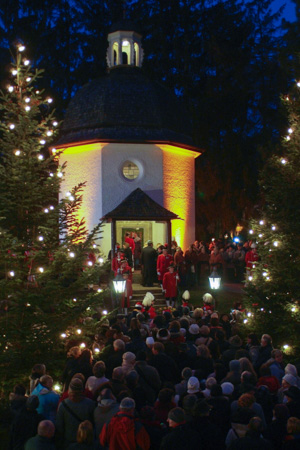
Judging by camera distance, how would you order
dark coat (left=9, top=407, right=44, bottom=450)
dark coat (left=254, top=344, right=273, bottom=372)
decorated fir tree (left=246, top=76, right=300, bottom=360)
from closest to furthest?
dark coat (left=9, top=407, right=44, bottom=450), dark coat (left=254, top=344, right=273, bottom=372), decorated fir tree (left=246, top=76, right=300, bottom=360)

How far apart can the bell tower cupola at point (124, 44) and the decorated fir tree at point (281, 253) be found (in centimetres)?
1718

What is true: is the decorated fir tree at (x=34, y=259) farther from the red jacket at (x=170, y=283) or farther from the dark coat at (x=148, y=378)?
the red jacket at (x=170, y=283)

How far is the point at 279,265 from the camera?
1266cm

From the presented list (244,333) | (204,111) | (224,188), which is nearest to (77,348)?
(244,333)

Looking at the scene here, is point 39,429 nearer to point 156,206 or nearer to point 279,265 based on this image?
point 279,265

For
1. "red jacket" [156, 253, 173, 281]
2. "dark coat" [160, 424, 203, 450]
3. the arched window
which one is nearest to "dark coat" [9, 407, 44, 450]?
"dark coat" [160, 424, 203, 450]

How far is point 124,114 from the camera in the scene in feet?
86.5

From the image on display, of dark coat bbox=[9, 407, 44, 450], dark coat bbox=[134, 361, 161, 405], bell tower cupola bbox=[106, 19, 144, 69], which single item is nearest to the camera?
dark coat bbox=[9, 407, 44, 450]

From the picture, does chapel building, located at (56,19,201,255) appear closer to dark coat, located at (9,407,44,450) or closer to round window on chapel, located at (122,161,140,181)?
round window on chapel, located at (122,161,140,181)

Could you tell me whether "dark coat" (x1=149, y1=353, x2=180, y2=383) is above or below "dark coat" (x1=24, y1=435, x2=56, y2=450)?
above

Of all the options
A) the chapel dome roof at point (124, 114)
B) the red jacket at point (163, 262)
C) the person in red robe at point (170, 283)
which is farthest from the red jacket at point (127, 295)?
the chapel dome roof at point (124, 114)

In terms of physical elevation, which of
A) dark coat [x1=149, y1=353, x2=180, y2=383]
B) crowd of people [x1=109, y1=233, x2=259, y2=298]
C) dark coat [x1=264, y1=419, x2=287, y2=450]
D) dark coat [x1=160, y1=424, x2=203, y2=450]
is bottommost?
dark coat [x1=264, y1=419, x2=287, y2=450]

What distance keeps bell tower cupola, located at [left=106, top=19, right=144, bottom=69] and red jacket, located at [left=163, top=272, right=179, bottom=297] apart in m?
13.7

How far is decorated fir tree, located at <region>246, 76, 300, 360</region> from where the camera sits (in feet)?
40.8
